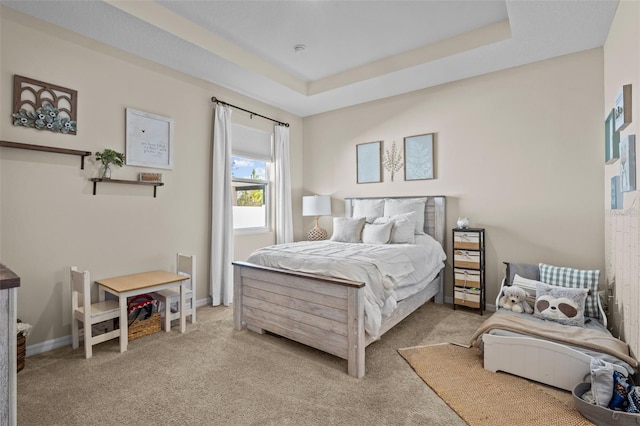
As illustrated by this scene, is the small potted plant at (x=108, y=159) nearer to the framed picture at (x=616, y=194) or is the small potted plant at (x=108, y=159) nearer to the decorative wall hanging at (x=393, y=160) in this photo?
the decorative wall hanging at (x=393, y=160)

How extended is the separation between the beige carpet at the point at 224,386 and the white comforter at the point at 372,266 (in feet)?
1.33

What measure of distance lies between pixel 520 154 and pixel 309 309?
2.81m

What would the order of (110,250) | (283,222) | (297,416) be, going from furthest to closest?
(283,222), (110,250), (297,416)

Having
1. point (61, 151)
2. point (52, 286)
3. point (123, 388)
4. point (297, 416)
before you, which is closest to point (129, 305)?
point (52, 286)

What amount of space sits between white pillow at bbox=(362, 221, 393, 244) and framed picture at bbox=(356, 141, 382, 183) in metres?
1.03

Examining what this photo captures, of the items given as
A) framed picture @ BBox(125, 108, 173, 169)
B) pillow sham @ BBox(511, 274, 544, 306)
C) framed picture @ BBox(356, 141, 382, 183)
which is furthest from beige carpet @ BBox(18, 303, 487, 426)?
framed picture @ BBox(356, 141, 382, 183)

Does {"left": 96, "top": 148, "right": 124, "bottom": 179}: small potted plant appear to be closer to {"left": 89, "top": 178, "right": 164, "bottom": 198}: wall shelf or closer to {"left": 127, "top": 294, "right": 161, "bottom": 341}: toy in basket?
{"left": 89, "top": 178, "right": 164, "bottom": 198}: wall shelf

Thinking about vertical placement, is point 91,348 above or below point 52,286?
below

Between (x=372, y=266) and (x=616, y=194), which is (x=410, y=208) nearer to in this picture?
(x=372, y=266)

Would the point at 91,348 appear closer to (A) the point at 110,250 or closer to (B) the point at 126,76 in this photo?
(A) the point at 110,250

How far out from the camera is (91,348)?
254 centimetres

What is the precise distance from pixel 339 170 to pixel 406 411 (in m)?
3.59

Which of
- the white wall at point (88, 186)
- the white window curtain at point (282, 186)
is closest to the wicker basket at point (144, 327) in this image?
the white wall at point (88, 186)

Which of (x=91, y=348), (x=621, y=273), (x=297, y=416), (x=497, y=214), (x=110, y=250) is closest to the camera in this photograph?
(x=297, y=416)
